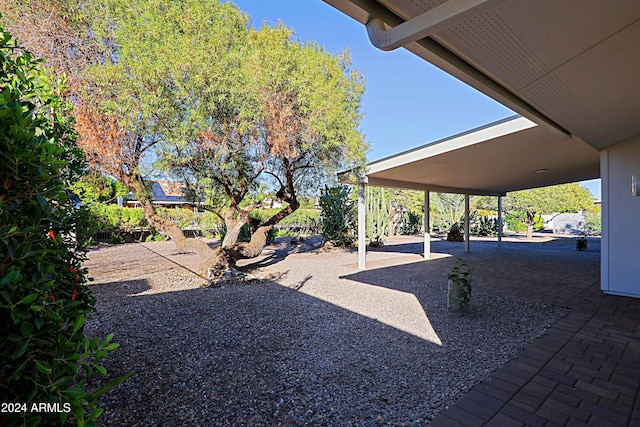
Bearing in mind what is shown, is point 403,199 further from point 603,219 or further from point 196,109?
point 196,109

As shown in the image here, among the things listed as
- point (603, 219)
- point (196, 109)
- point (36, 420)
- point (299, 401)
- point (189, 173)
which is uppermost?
point (196, 109)

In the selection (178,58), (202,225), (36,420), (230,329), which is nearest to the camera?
(36,420)

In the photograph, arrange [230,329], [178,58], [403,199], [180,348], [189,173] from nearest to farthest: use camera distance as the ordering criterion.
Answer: [180,348], [230,329], [178,58], [189,173], [403,199]

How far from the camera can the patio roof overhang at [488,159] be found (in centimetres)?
511

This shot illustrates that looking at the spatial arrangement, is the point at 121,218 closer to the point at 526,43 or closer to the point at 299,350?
the point at 299,350

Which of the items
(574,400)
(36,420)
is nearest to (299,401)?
(36,420)

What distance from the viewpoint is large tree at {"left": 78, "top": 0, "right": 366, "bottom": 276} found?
17.4 feet

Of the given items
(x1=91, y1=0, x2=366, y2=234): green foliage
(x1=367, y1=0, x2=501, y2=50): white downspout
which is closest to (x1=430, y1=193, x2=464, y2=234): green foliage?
(x1=91, y1=0, x2=366, y2=234): green foliage

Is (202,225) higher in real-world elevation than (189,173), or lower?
lower

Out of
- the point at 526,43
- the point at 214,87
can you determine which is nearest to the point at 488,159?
the point at 526,43

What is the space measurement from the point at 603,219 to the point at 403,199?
1350 cm

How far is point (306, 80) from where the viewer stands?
5.64 m

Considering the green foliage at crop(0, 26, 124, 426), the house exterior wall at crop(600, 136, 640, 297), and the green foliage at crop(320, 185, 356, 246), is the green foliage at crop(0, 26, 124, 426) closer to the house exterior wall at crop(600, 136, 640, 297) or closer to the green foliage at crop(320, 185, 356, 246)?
the house exterior wall at crop(600, 136, 640, 297)

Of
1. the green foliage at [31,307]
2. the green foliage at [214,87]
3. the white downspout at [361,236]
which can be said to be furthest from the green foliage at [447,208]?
the green foliage at [31,307]
